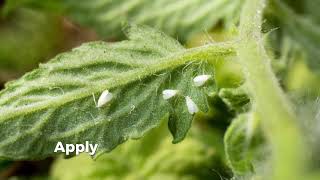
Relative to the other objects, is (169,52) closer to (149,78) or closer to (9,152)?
(149,78)

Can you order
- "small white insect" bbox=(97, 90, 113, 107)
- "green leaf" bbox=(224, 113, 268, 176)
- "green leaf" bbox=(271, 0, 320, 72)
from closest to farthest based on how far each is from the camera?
"small white insect" bbox=(97, 90, 113, 107), "green leaf" bbox=(224, 113, 268, 176), "green leaf" bbox=(271, 0, 320, 72)

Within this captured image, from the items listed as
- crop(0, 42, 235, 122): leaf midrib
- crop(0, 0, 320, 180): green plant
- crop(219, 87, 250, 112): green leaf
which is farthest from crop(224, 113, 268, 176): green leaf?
crop(0, 42, 235, 122): leaf midrib

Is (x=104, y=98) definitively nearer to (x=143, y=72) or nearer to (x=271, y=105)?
(x=143, y=72)

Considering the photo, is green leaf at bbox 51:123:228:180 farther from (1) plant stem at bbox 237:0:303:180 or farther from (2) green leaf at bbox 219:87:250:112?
(1) plant stem at bbox 237:0:303:180

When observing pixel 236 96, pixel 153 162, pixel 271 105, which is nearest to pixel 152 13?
pixel 153 162

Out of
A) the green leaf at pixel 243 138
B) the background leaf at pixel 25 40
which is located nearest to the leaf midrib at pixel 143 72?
the green leaf at pixel 243 138

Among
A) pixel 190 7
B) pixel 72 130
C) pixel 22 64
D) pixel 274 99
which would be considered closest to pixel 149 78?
pixel 72 130

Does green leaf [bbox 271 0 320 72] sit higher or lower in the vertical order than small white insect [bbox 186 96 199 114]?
higher
